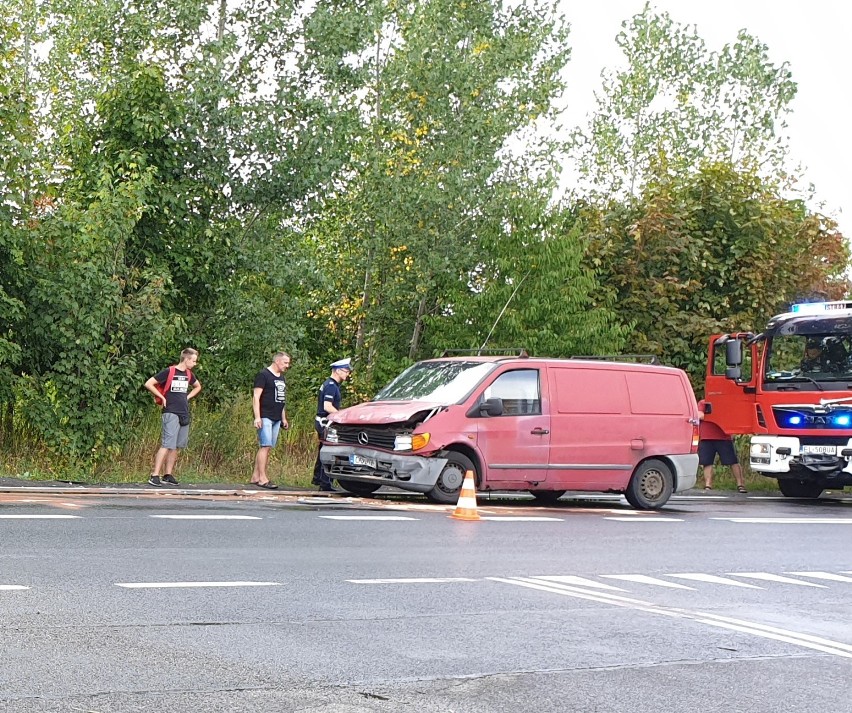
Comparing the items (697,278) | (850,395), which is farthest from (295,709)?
(697,278)

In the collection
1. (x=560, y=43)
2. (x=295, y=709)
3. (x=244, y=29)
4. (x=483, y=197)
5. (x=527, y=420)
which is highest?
(x=560, y=43)

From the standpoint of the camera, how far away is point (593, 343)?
26281 mm

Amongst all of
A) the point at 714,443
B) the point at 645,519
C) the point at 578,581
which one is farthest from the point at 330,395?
the point at 578,581

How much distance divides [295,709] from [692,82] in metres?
53.1

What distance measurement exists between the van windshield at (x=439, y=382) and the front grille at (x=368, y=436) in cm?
78

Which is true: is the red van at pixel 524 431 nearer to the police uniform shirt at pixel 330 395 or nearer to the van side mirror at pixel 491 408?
the van side mirror at pixel 491 408

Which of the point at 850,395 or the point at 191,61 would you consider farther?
the point at 191,61

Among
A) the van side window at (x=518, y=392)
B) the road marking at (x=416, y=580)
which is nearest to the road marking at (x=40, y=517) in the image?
the road marking at (x=416, y=580)

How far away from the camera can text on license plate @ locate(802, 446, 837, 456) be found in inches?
853

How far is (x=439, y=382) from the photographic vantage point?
1827 cm

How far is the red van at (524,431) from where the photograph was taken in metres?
17.2

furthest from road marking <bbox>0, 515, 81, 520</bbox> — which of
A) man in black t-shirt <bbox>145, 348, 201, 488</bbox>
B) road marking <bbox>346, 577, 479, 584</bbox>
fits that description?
man in black t-shirt <bbox>145, 348, 201, 488</bbox>

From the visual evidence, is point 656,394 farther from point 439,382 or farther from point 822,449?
point 822,449

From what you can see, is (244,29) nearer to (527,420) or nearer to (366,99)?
(366,99)
